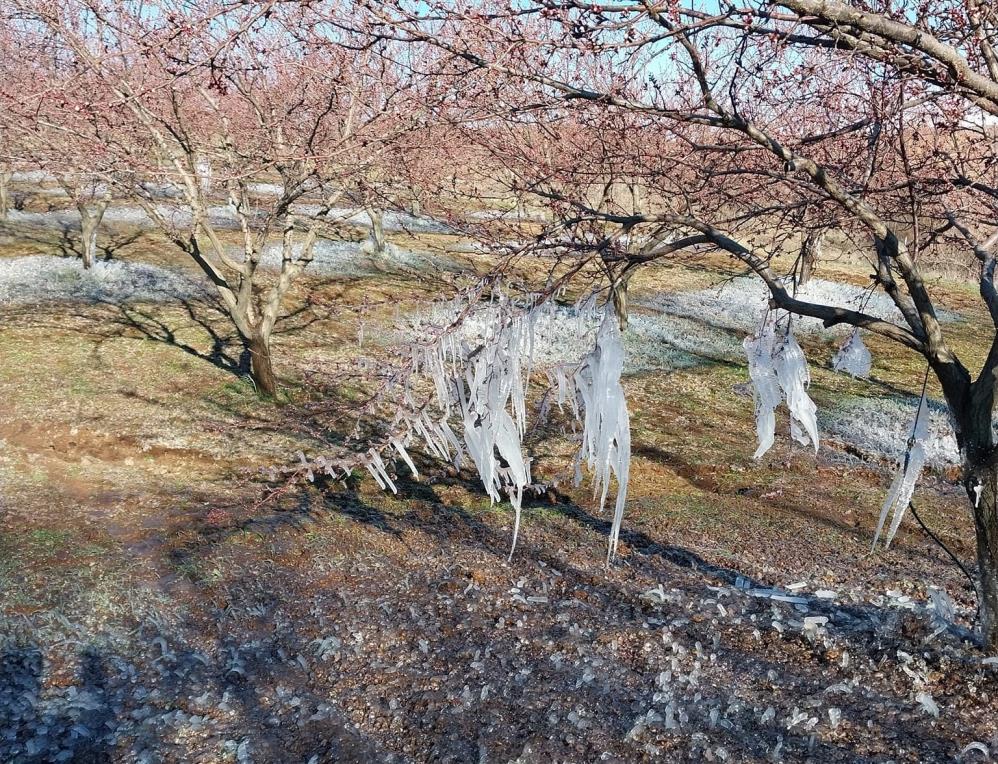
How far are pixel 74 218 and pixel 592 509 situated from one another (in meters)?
20.4

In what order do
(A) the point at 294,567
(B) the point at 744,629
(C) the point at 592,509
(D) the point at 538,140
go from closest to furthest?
(B) the point at 744,629
(A) the point at 294,567
(C) the point at 592,509
(D) the point at 538,140

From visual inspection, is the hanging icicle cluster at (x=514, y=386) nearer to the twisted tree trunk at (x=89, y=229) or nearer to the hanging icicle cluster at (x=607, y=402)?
the hanging icicle cluster at (x=607, y=402)

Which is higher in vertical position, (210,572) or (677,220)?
(677,220)

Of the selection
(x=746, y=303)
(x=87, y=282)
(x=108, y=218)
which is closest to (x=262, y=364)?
(x=87, y=282)

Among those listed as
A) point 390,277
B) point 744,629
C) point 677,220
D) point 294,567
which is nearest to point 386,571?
point 294,567

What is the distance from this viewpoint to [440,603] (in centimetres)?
668

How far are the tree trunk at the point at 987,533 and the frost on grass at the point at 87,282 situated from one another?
14.7 m

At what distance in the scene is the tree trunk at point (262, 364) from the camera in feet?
36.2

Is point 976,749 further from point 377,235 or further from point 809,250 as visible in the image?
point 377,235

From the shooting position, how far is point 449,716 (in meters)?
5.13

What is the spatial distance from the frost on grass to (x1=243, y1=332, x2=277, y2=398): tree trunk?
19.2 feet

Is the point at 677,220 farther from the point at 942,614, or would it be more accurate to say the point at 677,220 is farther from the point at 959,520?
the point at 959,520

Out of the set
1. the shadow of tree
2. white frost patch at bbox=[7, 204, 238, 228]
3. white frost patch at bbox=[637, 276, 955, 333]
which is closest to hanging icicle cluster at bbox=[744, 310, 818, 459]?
the shadow of tree

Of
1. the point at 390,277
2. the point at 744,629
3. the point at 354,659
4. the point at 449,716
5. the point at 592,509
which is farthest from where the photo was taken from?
the point at 390,277
